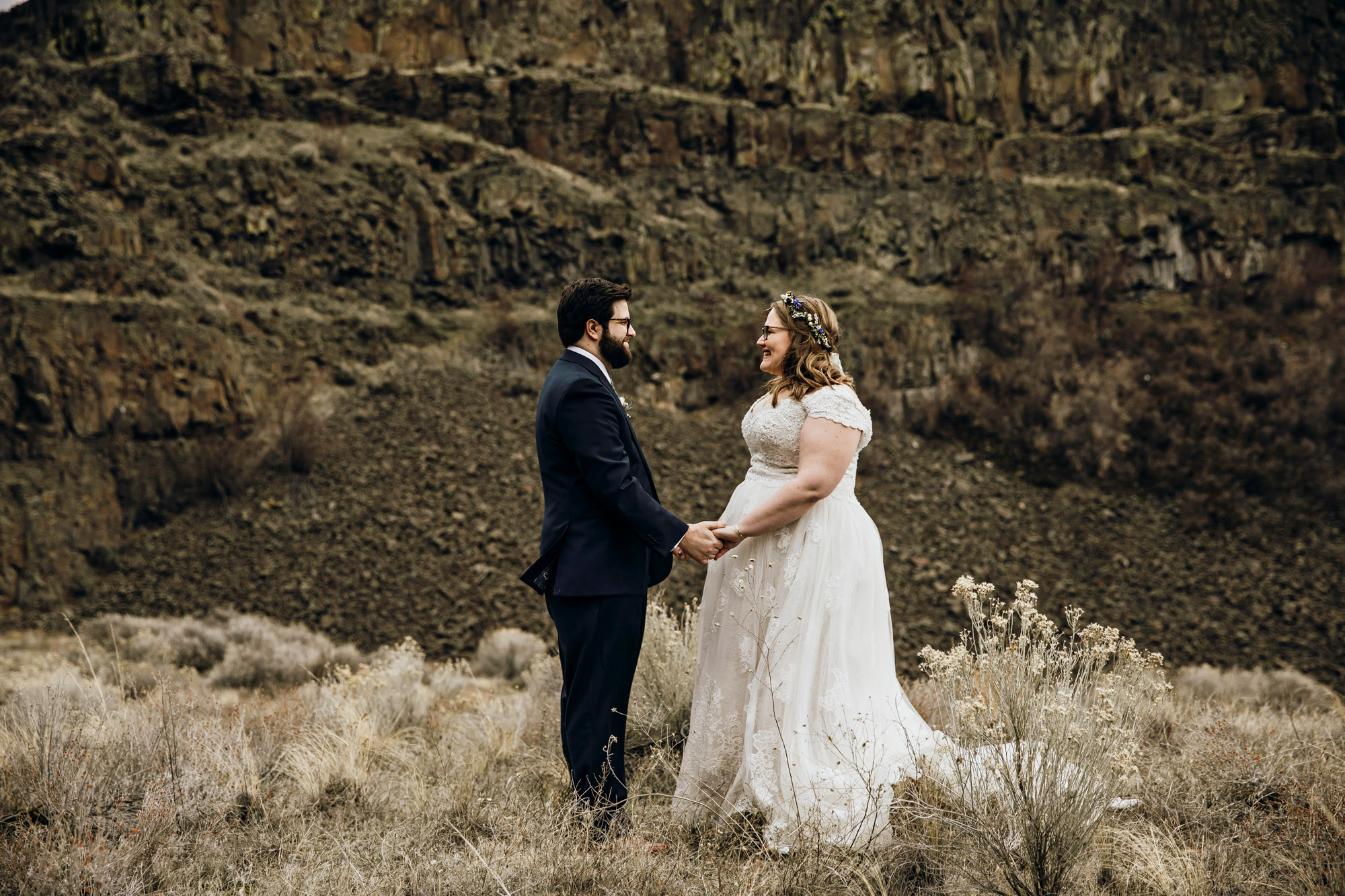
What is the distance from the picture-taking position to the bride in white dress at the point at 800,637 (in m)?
3.08

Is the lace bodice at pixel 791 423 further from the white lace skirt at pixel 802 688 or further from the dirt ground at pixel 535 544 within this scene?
the dirt ground at pixel 535 544

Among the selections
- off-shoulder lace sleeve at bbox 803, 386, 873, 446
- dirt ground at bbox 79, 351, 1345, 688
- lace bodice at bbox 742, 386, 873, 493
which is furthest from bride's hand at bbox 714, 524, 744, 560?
dirt ground at bbox 79, 351, 1345, 688

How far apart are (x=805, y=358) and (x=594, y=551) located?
45.3 inches

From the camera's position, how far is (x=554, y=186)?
25062 mm

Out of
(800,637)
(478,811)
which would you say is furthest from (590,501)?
(478,811)

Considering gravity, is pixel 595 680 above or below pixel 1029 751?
above

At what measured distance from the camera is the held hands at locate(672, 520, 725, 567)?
128 inches

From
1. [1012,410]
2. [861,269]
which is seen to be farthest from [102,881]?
[861,269]

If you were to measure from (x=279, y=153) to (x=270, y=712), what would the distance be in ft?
70.2

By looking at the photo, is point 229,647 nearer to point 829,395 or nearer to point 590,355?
point 590,355

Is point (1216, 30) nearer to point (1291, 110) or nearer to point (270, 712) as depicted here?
point (1291, 110)

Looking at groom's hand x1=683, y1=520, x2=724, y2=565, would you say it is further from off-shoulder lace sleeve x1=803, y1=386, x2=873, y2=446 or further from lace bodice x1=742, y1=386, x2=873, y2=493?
off-shoulder lace sleeve x1=803, y1=386, x2=873, y2=446

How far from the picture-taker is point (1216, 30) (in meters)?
30.9

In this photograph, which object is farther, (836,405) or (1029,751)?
(836,405)
